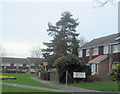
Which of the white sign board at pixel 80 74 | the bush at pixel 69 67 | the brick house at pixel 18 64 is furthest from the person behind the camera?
the brick house at pixel 18 64

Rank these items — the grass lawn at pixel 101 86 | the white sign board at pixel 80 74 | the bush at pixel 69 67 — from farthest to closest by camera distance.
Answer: the bush at pixel 69 67, the white sign board at pixel 80 74, the grass lawn at pixel 101 86

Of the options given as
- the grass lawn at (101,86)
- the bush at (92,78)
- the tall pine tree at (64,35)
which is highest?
the tall pine tree at (64,35)

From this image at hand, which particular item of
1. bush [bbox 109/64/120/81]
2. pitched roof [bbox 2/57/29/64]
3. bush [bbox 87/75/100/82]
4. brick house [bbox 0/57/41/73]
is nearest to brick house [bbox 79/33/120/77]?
bush [bbox 109/64/120/81]

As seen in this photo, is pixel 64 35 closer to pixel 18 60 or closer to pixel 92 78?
pixel 92 78

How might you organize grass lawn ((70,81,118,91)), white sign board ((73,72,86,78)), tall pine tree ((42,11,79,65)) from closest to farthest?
grass lawn ((70,81,118,91))
white sign board ((73,72,86,78))
tall pine tree ((42,11,79,65))

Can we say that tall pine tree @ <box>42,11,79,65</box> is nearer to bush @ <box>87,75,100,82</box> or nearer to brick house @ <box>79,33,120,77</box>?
brick house @ <box>79,33,120,77</box>

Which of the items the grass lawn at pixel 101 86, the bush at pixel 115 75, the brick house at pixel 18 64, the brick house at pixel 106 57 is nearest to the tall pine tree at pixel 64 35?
the brick house at pixel 106 57

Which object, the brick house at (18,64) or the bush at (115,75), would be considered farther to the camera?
the brick house at (18,64)

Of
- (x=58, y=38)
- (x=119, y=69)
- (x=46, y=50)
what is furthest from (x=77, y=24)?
(x=119, y=69)

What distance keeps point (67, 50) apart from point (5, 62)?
49.9m

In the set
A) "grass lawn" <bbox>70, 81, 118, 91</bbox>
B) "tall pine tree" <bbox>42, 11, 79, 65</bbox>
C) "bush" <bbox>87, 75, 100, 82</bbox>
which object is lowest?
"grass lawn" <bbox>70, 81, 118, 91</bbox>

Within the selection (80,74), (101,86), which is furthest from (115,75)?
(101,86)

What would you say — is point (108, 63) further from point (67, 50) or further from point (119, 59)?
point (67, 50)

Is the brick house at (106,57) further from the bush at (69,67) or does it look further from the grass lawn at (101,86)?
the grass lawn at (101,86)
